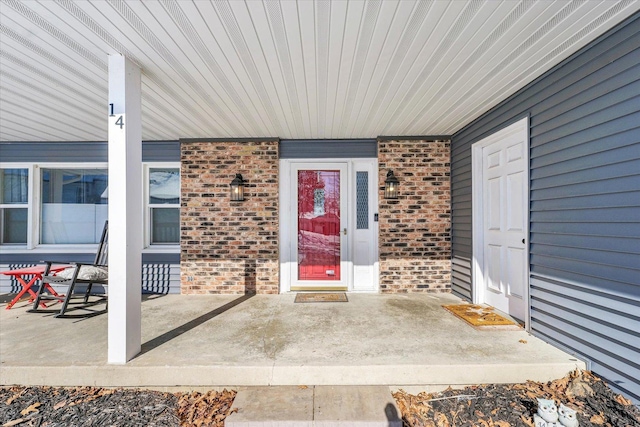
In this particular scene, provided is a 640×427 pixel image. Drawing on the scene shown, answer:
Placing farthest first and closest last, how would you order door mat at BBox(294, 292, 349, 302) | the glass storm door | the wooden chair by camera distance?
→ the glass storm door → door mat at BBox(294, 292, 349, 302) → the wooden chair

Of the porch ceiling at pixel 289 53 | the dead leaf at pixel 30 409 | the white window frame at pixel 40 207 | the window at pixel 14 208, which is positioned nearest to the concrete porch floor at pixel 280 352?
the dead leaf at pixel 30 409

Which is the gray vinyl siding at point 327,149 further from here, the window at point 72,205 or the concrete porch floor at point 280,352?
the window at point 72,205

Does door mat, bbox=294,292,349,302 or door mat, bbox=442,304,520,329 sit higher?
door mat, bbox=442,304,520,329

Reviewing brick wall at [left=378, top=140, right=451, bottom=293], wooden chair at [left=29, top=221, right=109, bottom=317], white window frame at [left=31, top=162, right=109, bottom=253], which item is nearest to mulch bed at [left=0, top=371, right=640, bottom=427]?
wooden chair at [left=29, top=221, right=109, bottom=317]

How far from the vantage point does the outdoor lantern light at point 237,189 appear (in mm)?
4660

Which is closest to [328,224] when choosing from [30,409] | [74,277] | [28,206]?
[74,277]

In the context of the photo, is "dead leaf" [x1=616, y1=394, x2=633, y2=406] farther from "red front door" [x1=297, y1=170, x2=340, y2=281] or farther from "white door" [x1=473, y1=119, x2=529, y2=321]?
"red front door" [x1=297, y1=170, x2=340, y2=281]

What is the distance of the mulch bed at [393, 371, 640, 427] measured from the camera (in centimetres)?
197

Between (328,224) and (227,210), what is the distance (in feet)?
5.30

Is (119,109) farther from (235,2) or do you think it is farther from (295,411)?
(295,411)

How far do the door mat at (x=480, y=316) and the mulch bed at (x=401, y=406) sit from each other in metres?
0.81

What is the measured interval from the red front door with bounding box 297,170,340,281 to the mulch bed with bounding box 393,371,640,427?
2666 mm

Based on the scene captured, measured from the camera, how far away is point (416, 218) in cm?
478

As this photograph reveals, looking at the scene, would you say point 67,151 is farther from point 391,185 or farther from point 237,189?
point 391,185
